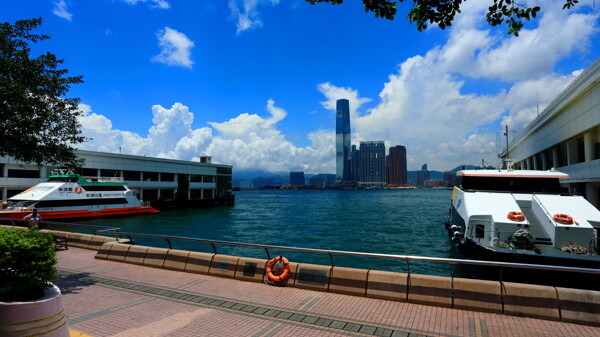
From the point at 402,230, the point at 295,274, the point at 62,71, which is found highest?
the point at 62,71

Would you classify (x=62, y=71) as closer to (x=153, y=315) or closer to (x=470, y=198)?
(x=153, y=315)

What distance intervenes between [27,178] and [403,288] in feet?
196

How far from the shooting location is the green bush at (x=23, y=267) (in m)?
4.81

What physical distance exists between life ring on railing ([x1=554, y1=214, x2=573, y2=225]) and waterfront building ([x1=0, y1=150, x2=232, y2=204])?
54052 millimetres

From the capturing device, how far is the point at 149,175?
72812mm

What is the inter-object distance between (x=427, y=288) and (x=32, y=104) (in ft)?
39.9

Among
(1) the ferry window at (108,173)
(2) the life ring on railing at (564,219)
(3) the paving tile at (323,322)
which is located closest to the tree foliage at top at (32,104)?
(3) the paving tile at (323,322)

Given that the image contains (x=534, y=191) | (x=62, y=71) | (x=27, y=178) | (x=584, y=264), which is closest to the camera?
(x=62, y=71)

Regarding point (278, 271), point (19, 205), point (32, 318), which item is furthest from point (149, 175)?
point (32, 318)

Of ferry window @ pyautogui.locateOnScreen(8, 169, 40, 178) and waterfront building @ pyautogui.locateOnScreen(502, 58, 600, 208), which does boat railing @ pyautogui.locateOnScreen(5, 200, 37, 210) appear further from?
waterfront building @ pyautogui.locateOnScreen(502, 58, 600, 208)

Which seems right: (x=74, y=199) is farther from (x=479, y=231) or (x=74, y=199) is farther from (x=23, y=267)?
(x=479, y=231)

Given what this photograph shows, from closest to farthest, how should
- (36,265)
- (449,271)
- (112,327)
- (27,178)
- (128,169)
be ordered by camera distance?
(36,265)
(112,327)
(449,271)
(27,178)
(128,169)

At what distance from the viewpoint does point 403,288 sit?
26.9 ft

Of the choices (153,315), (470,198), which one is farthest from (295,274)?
(470,198)
